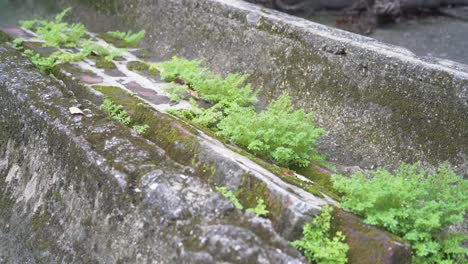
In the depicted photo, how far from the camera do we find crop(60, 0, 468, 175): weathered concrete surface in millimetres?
3746

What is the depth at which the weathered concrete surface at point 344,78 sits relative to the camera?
3746 millimetres

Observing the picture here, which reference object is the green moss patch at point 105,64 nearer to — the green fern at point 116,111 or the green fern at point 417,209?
the green fern at point 116,111

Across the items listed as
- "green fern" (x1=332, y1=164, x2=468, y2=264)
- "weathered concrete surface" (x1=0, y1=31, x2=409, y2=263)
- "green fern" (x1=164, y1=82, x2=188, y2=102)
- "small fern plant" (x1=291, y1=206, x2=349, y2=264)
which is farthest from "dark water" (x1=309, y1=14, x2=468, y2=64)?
"small fern plant" (x1=291, y1=206, x2=349, y2=264)

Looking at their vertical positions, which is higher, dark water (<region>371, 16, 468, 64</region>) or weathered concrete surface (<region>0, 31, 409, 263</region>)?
dark water (<region>371, 16, 468, 64</region>)

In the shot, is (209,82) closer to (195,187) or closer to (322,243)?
(195,187)

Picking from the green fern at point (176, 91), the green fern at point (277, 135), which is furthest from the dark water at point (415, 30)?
the green fern at point (176, 91)

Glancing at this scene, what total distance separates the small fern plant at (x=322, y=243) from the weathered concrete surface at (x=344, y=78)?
161 cm

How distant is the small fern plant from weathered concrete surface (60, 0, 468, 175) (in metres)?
1.61

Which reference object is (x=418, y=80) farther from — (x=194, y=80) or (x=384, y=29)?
(x=384, y=29)

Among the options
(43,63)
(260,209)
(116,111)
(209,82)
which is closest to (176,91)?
(209,82)

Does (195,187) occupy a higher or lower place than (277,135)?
higher

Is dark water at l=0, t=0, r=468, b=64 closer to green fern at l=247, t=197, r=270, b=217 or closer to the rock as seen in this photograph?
the rock

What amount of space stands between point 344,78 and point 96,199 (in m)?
2.52

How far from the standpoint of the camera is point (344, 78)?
14.4 feet
